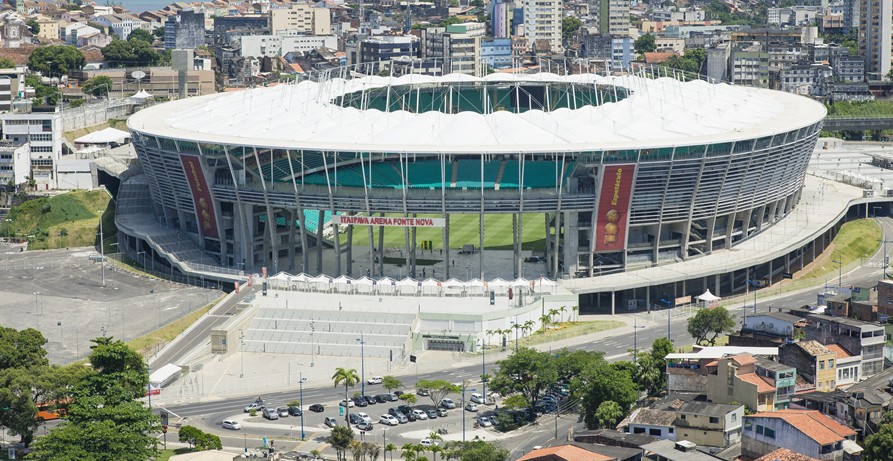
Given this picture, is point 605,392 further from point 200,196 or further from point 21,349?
point 200,196

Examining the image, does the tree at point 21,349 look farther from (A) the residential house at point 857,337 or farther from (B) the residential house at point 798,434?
(A) the residential house at point 857,337

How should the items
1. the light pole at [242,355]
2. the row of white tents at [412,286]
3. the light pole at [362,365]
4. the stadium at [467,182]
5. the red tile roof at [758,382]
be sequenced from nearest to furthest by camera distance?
the red tile roof at [758,382] → the light pole at [362,365] → the light pole at [242,355] → the row of white tents at [412,286] → the stadium at [467,182]

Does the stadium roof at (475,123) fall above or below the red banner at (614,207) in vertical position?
above

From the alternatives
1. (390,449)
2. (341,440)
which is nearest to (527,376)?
(390,449)

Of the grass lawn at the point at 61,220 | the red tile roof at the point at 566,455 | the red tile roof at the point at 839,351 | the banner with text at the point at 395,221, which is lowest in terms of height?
the red tile roof at the point at 566,455

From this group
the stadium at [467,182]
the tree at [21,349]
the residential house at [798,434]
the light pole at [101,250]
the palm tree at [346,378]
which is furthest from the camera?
the light pole at [101,250]

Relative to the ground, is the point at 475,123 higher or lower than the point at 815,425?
higher

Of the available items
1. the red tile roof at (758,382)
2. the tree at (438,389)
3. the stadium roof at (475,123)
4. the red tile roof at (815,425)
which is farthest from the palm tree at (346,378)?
the stadium roof at (475,123)

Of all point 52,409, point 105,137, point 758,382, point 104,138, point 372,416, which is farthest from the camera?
point 105,137
